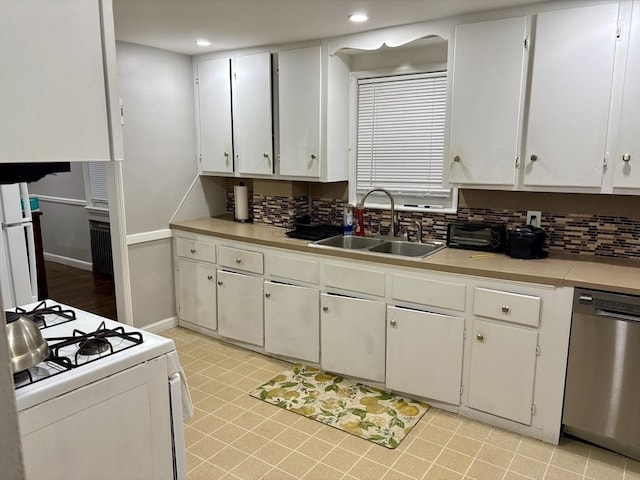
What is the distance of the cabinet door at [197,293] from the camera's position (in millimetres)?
3828

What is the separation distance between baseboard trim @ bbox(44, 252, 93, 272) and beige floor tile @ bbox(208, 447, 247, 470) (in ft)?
14.1

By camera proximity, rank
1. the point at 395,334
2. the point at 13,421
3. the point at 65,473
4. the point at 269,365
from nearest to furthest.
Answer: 1. the point at 13,421
2. the point at 65,473
3. the point at 395,334
4. the point at 269,365

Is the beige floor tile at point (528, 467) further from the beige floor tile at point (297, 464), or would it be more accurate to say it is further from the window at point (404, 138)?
the window at point (404, 138)

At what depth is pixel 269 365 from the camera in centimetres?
346

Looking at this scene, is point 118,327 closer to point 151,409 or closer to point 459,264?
point 151,409

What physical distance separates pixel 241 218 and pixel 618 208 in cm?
281

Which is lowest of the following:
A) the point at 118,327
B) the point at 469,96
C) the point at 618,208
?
the point at 118,327

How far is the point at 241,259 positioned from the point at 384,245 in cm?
107

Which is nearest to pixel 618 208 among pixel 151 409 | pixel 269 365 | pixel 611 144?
pixel 611 144

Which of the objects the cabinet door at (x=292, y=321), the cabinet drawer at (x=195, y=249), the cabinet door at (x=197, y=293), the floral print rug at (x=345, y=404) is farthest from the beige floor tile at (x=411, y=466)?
the cabinet drawer at (x=195, y=249)

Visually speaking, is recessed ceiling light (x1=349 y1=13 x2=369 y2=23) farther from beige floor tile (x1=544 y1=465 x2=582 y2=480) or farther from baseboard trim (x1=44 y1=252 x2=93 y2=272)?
baseboard trim (x1=44 y1=252 x2=93 y2=272)

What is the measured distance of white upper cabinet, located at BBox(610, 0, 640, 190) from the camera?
234 cm

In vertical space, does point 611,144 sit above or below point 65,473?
above

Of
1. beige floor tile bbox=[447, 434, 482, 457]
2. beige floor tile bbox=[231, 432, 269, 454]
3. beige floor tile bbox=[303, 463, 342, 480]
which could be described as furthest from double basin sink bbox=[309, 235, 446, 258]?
beige floor tile bbox=[303, 463, 342, 480]
